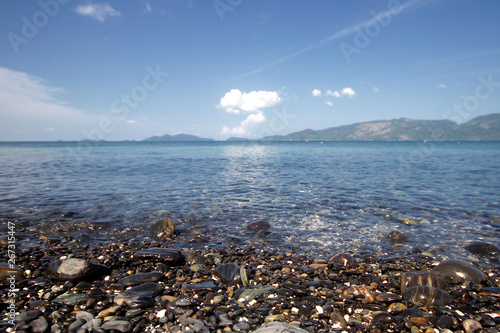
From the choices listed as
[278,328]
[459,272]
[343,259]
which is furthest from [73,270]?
[459,272]

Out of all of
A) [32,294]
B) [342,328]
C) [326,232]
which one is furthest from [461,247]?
[32,294]

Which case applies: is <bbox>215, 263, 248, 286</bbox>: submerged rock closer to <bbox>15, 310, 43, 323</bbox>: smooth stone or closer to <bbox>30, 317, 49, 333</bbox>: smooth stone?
<bbox>30, 317, 49, 333</bbox>: smooth stone

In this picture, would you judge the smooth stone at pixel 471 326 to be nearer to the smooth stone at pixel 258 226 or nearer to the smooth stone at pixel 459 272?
the smooth stone at pixel 459 272

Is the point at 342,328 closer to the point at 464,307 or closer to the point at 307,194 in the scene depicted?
the point at 464,307

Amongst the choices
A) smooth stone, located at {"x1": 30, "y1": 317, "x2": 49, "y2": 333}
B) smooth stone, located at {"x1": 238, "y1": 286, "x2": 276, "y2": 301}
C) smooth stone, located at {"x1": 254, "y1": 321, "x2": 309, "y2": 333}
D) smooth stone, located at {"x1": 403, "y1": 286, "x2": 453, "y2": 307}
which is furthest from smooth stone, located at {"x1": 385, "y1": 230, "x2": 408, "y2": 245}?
smooth stone, located at {"x1": 30, "y1": 317, "x2": 49, "y2": 333}

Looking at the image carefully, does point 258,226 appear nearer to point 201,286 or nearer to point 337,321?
point 201,286

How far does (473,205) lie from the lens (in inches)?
585

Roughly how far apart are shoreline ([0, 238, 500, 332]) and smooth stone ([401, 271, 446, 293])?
0.58 feet

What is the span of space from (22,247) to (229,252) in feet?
23.7

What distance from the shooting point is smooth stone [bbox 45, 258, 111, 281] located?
21.2 feet

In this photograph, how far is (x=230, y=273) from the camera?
6.82m

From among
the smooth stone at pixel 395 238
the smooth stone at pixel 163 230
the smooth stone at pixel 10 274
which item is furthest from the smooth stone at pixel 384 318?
the smooth stone at pixel 10 274

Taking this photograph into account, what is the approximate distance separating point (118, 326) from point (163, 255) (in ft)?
10.4

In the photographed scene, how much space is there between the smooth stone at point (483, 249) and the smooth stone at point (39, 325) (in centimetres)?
1210
